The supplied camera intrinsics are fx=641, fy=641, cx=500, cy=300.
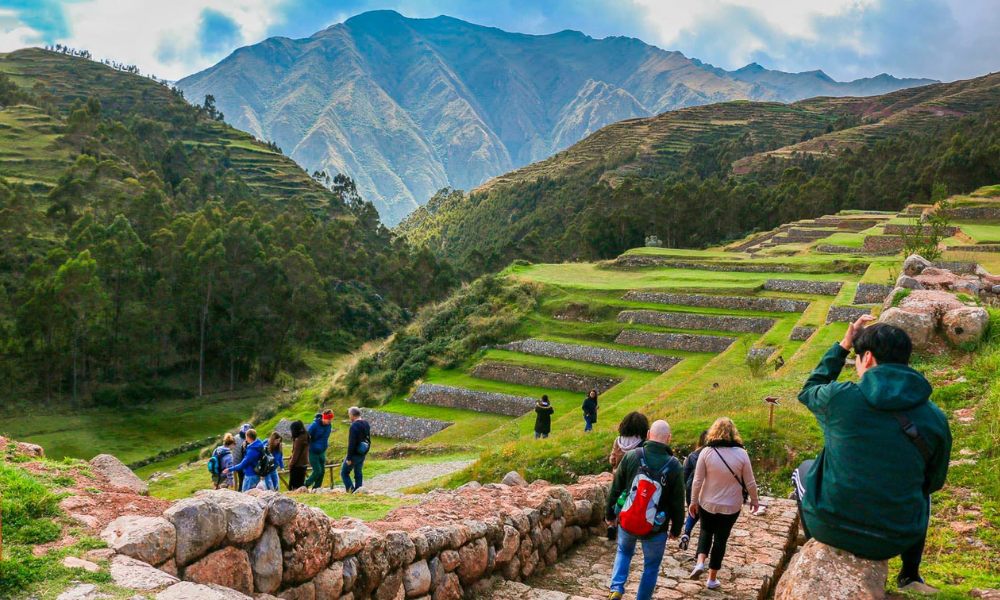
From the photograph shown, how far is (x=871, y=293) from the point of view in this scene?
22.8m

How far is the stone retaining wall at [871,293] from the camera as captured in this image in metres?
22.4

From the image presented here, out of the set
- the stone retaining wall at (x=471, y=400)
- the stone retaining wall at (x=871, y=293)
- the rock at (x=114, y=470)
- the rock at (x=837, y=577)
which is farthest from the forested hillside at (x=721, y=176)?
the rock at (x=837, y=577)

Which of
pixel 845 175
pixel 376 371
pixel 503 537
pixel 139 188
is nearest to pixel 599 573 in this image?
pixel 503 537

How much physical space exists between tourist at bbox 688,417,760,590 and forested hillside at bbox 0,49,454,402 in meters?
47.2

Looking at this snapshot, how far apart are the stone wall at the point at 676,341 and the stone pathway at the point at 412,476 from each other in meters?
13.4

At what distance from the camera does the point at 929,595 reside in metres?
4.20

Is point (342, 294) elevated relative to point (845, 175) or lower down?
lower down

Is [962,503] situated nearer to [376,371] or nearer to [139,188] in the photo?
[376,371]

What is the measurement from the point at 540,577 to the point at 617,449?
1730 mm

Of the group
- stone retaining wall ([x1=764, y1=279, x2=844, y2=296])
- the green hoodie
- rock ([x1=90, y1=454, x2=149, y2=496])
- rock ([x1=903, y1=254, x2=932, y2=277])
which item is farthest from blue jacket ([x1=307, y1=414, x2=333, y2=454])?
stone retaining wall ([x1=764, y1=279, x2=844, y2=296])

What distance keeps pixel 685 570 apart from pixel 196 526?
4.89m

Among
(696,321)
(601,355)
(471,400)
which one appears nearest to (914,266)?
(696,321)

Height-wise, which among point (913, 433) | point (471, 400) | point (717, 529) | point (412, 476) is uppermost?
point (913, 433)

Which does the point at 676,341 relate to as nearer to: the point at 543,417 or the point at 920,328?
the point at 543,417
